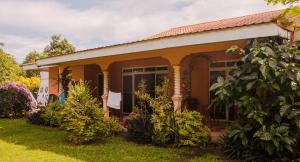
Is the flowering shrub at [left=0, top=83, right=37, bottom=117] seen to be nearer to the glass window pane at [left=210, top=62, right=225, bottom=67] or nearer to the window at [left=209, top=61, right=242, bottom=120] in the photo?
the window at [left=209, top=61, right=242, bottom=120]

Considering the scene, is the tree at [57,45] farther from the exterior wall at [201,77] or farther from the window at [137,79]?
the exterior wall at [201,77]

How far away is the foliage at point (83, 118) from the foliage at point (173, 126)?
6.11 ft

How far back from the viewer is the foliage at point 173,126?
10117 millimetres

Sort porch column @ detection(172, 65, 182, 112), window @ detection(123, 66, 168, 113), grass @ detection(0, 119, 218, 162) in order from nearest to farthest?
grass @ detection(0, 119, 218, 162)
porch column @ detection(172, 65, 182, 112)
window @ detection(123, 66, 168, 113)

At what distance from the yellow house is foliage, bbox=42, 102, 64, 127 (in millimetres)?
2055

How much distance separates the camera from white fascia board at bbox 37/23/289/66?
→ 331 inches

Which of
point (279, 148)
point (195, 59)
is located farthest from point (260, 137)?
point (195, 59)

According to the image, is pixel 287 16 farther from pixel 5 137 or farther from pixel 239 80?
pixel 5 137

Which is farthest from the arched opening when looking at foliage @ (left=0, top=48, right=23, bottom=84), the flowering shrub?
the flowering shrub

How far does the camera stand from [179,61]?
1173 centimetres

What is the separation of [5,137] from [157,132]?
5.84 m

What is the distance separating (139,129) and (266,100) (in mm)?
4225

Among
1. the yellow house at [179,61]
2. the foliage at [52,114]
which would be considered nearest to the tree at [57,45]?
the yellow house at [179,61]

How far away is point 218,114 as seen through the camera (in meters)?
13.7
